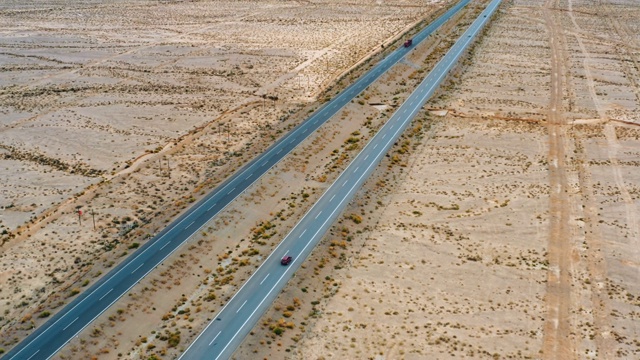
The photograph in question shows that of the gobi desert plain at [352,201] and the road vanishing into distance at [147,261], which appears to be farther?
the gobi desert plain at [352,201]

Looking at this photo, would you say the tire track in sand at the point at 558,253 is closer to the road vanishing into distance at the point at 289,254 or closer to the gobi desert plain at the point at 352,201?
the gobi desert plain at the point at 352,201

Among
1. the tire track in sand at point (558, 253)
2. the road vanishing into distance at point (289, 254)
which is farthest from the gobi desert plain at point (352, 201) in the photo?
the road vanishing into distance at point (289, 254)

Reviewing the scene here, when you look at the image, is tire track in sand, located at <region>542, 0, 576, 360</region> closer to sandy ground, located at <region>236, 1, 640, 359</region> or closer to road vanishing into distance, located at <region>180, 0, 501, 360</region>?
sandy ground, located at <region>236, 1, 640, 359</region>

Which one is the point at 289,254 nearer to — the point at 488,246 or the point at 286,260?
the point at 286,260

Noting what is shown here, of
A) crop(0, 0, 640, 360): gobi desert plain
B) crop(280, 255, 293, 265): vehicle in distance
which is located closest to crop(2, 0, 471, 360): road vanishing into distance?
crop(0, 0, 640, 360): gobi desert plain

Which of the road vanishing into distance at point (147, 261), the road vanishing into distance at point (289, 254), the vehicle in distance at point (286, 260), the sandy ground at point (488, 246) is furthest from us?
the vehicle in distance at point (286, 260)

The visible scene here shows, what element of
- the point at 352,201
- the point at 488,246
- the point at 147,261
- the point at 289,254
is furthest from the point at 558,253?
the point at 147,261
